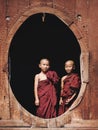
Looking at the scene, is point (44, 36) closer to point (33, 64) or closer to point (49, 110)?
point (33, 64)

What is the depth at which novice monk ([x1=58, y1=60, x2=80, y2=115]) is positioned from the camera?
814cm

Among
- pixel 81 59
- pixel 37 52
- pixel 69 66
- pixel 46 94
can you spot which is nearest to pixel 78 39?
pixel 81 59

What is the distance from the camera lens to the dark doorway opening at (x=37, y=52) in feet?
28.0

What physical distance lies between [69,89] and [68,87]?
0.07 feet

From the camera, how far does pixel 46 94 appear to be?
26.8 ft

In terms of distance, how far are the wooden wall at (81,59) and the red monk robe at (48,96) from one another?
0.67 ft

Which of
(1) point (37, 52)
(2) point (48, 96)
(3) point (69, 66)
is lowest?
(2) point (48, 96)

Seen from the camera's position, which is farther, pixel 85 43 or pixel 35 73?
pixel 35 73

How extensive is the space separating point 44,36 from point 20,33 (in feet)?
1.82

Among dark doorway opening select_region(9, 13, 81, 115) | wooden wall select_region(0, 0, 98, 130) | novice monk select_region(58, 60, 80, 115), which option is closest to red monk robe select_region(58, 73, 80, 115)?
novice monk select_region(58, 60, 80, 115)

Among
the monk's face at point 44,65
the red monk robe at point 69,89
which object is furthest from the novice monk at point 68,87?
the monk's face at point 44,65

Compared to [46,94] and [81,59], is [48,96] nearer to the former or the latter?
[46,94]

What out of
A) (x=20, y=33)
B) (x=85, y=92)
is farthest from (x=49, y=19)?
(x=85, y=92)

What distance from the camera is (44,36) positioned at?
8781 mm
